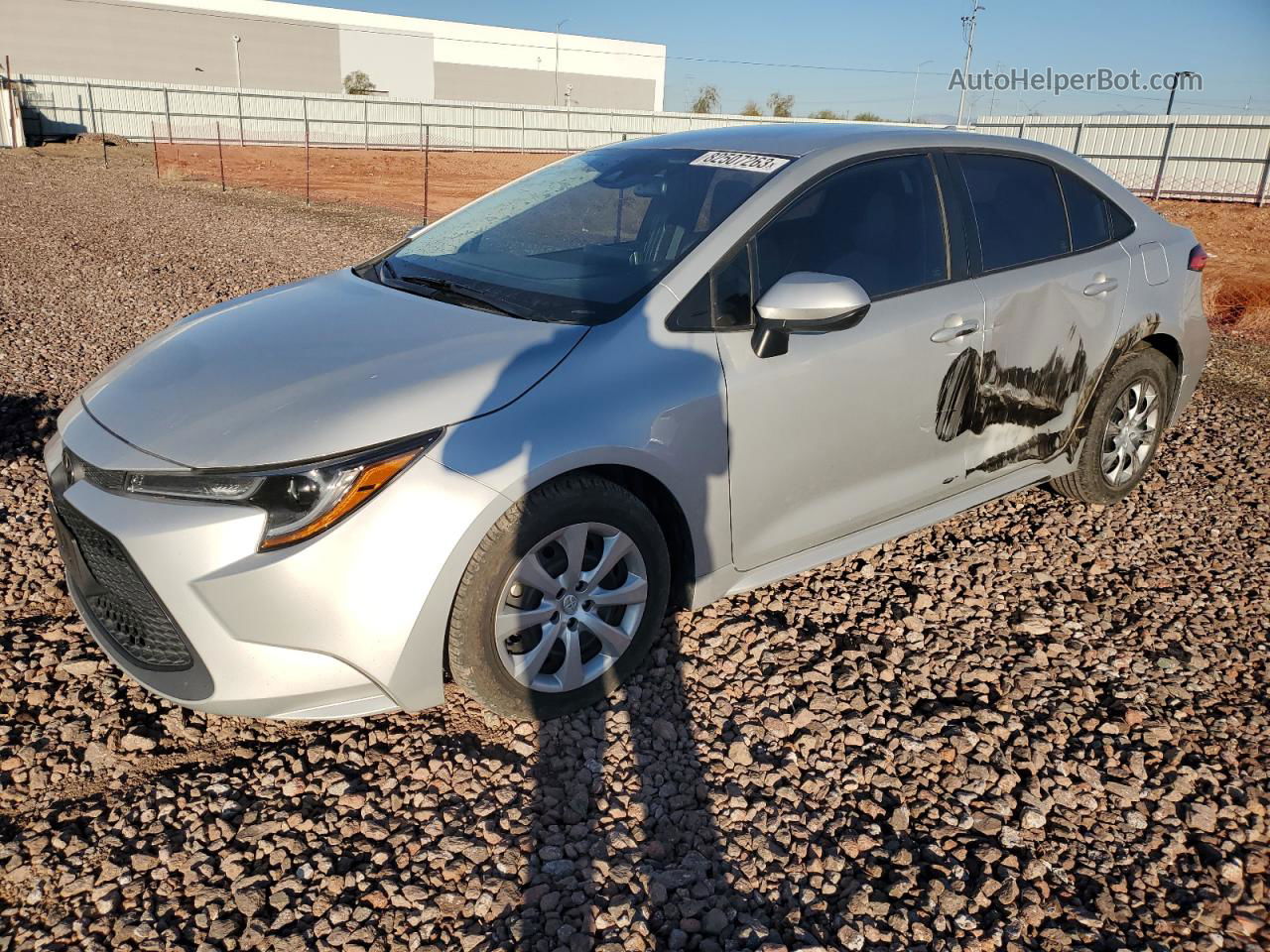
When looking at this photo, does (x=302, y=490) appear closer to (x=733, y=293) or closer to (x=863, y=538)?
(x=733, y=293)

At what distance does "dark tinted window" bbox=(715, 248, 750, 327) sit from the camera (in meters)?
3.08

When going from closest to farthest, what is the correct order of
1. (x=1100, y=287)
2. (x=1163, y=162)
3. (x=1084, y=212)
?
(x=1100, y=287) < (x=1084, y=212) < (x=1163, y=162)

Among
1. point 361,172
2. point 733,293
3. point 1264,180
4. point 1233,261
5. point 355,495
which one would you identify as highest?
point 733,293

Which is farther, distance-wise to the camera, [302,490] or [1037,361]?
[1037,361]

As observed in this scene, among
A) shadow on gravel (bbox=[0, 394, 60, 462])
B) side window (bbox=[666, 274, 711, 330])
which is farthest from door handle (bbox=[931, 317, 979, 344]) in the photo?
shadow on gravel (bbox=[0, 394, 60, 462])

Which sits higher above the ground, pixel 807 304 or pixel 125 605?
pixel 807 304

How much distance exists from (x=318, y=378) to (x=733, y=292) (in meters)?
1.32

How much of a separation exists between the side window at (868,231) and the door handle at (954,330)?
185mm

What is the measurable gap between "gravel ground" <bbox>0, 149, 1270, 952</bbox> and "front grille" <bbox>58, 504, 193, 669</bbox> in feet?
1.20

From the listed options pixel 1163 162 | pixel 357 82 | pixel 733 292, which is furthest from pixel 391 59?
pixel 733 292

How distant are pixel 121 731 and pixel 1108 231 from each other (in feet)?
14.3

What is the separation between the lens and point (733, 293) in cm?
311

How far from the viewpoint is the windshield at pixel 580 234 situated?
3.15 metres

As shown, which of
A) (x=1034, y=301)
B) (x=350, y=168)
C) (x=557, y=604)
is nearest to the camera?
(x=557, y=604)
